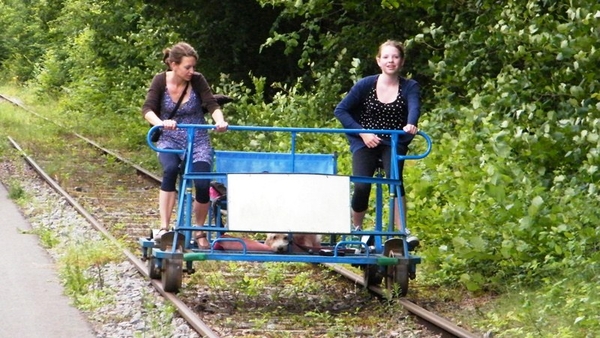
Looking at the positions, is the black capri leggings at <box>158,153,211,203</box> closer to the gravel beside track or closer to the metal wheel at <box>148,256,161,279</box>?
the metal wheel at <box>148,256,161,279</box>

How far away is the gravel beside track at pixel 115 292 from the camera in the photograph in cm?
845

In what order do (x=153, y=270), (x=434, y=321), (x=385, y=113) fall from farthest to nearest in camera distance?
(x=153, y=270) → (x=385, y=113) → (x=434, y=321)

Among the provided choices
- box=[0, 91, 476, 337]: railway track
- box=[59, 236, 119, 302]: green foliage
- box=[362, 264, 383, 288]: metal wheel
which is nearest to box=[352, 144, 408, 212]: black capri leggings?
box=[362, 264, 383, 288]: metal wheel

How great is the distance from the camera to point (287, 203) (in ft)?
29.8

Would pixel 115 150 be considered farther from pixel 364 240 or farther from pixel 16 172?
pixel 364 240

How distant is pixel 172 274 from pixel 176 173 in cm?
90

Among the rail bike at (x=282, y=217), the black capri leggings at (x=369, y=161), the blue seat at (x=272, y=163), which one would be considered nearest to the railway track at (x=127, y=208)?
the rail bike at (x=282, y=217)

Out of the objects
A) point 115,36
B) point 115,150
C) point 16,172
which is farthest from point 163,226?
point 115,36

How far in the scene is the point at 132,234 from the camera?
13.1 m

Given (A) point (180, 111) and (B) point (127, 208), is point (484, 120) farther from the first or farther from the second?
(B) point (127, 208)

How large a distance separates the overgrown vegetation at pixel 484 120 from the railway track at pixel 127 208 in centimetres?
60

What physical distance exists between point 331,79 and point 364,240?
995cm

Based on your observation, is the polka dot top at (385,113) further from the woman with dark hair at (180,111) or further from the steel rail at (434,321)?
the steel rail at (434,321)

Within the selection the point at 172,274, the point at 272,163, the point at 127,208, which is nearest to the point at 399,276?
the point at 272,163
